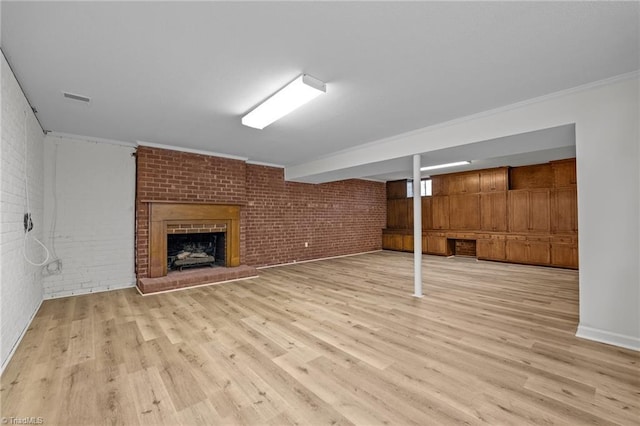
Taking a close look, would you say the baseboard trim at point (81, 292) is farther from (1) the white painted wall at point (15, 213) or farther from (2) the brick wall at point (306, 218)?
(2) the brick wall at point (306, 218)

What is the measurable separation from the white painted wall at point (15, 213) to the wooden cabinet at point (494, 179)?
895 centimetres

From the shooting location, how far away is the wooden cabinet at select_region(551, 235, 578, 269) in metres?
5.96

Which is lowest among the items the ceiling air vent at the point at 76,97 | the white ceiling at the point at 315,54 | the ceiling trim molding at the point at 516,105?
the ceiling trim molding at the point at 516,105

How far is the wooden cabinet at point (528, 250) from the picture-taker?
6391 mm

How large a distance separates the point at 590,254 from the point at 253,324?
3506 millimetres

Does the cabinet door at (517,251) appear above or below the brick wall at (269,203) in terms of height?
below

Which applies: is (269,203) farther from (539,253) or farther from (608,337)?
(539,253)

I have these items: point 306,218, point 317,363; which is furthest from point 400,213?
point 317,363

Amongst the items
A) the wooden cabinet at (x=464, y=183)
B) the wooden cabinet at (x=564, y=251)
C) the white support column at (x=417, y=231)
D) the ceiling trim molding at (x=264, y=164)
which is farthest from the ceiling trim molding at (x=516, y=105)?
the wooden cabinet at (x=564, y=251)

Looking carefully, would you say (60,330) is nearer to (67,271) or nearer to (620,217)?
(67,271)

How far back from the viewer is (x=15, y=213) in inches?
101

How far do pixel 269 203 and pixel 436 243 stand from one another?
5310 mm

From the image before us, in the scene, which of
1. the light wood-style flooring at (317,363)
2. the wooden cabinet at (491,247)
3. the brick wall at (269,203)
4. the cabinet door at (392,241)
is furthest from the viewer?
the cabinet door at (392,241)

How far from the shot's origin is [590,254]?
8.70 ft
